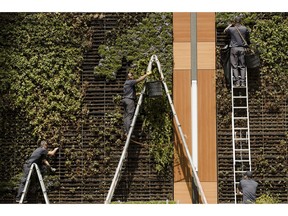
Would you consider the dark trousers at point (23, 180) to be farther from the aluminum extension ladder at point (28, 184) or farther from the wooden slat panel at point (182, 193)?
the wooden slat panel at point (182, 193)

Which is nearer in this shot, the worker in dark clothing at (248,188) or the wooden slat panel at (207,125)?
the worker in dark clothing at (248,188)

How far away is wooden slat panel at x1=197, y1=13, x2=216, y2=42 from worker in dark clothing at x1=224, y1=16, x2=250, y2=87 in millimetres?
382

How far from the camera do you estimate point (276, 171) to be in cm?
1003

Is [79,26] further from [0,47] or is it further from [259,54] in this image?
[259,54]

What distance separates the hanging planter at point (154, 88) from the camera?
9875 mm

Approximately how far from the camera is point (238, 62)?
10.1 m

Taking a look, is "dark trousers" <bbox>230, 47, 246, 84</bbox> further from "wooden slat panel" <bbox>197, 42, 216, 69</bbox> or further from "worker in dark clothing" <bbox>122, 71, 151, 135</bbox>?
"worker in dark clothing" <bbox>122, 71, 151, 135</bbox>

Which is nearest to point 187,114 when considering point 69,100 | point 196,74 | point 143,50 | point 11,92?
point 196,74

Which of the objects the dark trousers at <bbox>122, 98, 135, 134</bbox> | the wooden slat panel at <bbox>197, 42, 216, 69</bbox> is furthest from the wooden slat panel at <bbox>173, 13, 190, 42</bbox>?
the dark trousers at <bbox>122, 98, 135, 134</bbox>

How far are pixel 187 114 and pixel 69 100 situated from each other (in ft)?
6.78

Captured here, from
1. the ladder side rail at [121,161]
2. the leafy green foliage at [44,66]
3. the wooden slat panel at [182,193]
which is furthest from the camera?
the leafy green foliage at [44,66]

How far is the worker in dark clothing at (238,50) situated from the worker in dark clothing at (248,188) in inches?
63.3

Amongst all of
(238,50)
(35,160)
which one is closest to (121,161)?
(35,160)

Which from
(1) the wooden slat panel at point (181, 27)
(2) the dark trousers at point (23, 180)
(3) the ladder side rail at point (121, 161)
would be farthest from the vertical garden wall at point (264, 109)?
(2) the dark trousers at point (23, 180)
